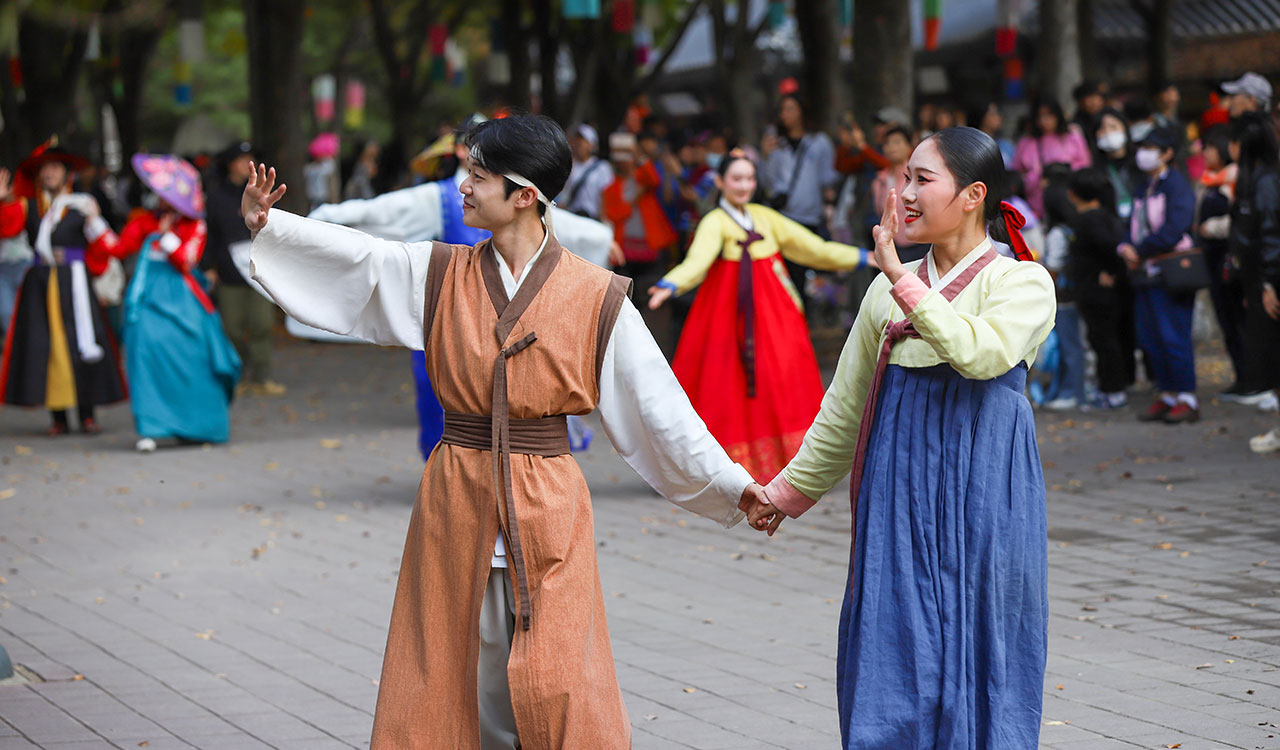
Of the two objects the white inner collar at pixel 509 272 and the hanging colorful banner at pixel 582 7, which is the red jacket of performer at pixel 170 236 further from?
the white inner collar at pixel 509 272

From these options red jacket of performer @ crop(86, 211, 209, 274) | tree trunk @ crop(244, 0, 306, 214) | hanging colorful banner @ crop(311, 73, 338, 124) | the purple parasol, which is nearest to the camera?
the purple parasol

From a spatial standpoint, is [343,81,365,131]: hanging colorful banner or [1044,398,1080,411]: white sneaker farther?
[343,81,365,131]: hanging colorful banner

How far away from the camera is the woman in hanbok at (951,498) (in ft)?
11.7

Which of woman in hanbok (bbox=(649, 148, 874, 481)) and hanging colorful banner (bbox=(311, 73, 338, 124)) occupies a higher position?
hanging colorful banner (bbox=(311, 73, 338, 124))

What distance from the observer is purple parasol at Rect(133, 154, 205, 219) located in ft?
35.7

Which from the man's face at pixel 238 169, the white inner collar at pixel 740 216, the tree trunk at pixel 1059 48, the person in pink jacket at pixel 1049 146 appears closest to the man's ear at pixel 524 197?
the white inner collar at pixel 740 216

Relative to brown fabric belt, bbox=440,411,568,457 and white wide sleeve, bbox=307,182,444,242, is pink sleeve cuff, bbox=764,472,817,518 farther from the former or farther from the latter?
white wide sleeve, bbox=307,182,444,242

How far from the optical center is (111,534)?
334 inches

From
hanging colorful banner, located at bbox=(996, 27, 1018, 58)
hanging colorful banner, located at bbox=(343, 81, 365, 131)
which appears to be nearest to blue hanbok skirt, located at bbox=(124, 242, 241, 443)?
hanging colorful banner, located at bbox=(996, 27, 1018, 58)

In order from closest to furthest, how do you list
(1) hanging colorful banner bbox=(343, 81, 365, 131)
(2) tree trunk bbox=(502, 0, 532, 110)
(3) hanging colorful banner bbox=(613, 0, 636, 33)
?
1. (3) hanging colorful banner bbox=(613, 0, 636, 33)
2. (2) tree trunk bbox=(502, 0, 532, 110)
3. (1) hanging colorful banner bbox=(343, 81, 365, 131)

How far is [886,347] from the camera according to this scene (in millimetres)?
3746

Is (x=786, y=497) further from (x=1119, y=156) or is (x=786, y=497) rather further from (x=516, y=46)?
(x=516, y=46)

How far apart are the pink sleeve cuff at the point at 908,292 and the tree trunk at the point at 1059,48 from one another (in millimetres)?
15008

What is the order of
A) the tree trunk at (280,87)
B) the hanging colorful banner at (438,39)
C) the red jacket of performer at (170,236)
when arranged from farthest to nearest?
1. the hanging colorful banner at (438,39)
2. the tree trunk at (280,87)
3. the red jacket of performer at (170,236)
